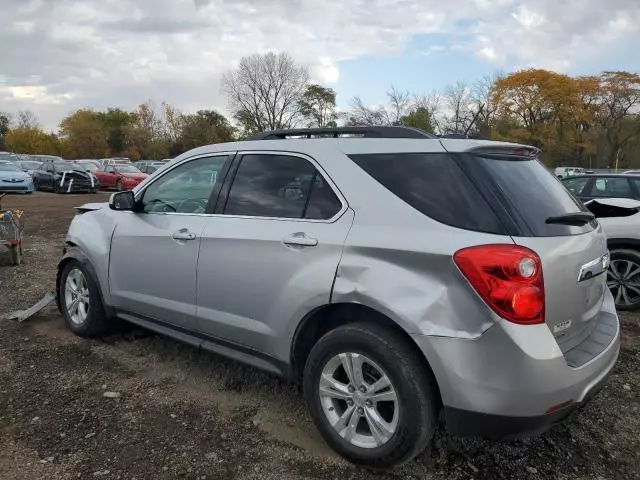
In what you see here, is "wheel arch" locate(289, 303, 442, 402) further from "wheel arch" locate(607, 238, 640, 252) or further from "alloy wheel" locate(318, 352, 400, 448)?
"wheel arch" locate(607, 238, 640, 252)

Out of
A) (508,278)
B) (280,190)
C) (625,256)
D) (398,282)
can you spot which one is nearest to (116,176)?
(625,256)

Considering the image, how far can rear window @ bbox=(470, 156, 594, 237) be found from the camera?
2578 millimetres

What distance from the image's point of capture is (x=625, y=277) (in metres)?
5.76

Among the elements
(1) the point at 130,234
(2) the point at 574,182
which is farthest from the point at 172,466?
(2) the point at 574,182

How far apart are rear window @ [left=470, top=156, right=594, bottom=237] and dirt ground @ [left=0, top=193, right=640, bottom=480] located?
4.22ft

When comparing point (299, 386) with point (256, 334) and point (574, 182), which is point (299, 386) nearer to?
point (256, 334)

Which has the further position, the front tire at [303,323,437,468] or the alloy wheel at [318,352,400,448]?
the alloy wheel at [318,352,400,448]

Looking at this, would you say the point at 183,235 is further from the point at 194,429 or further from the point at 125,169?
the point at 125,169

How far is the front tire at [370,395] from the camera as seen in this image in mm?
2533

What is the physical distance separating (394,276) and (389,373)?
0.47 meters

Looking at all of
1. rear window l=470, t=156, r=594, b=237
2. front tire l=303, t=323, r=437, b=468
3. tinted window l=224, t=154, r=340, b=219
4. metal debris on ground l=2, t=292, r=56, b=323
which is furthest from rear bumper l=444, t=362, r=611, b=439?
metal debris on ground l=2, t=292, r=56, b=323

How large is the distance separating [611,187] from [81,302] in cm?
703

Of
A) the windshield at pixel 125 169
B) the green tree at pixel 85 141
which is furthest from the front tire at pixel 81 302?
the green tree at pixel 85 141

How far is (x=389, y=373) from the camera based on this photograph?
258cm
